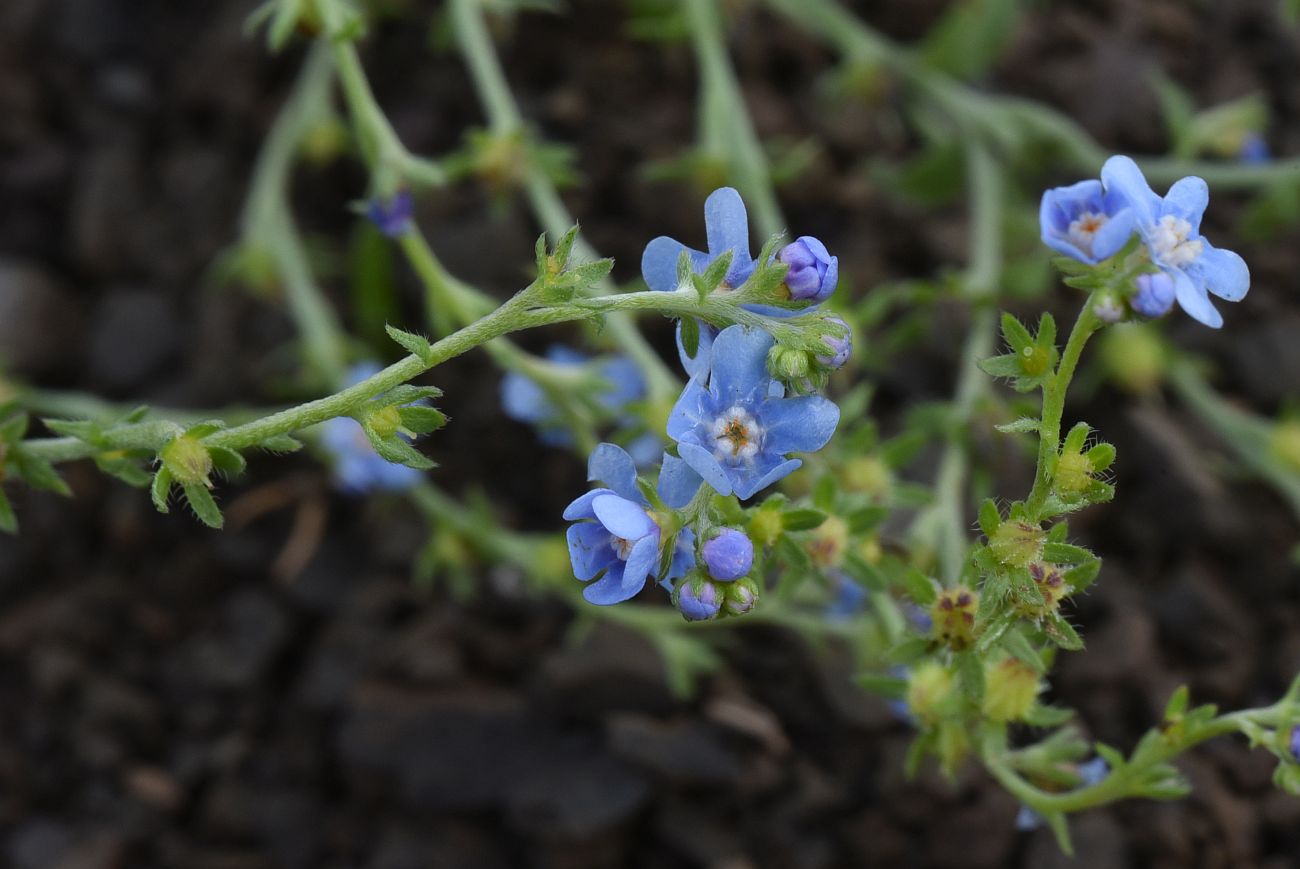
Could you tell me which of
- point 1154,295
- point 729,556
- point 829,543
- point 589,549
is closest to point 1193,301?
point 1154,295

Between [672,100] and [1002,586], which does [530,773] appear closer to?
[1002,586]

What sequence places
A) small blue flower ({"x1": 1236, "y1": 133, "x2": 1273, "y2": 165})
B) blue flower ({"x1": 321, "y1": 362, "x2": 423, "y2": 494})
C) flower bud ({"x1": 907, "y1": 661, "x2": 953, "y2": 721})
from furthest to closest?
small blue flower ({"x1": 1236, "y1": 133, "x2": 1273, "y2": 165}), blue flower ({"x1": 321, "y1": 362, "x2": 423, "y2": 494}), flower bud ({"x1": 907, "y1": 661, "x2": 953, "y2": 721})

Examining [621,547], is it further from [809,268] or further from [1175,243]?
[1175,243]

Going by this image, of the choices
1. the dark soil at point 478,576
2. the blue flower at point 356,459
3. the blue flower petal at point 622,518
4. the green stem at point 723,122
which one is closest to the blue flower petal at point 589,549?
the blue flower petal at point 622,518

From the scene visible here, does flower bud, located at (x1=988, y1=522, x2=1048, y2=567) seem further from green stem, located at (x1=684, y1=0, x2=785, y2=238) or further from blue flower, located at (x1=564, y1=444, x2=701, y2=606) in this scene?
green stem, located at (x1=684, y1=0, x2=785, y2=238)

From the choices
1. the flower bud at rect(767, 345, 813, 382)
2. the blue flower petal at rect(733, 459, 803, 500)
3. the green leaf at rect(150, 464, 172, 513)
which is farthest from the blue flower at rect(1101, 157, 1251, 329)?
the green leaf at rect(150, 464, 172, 513)
